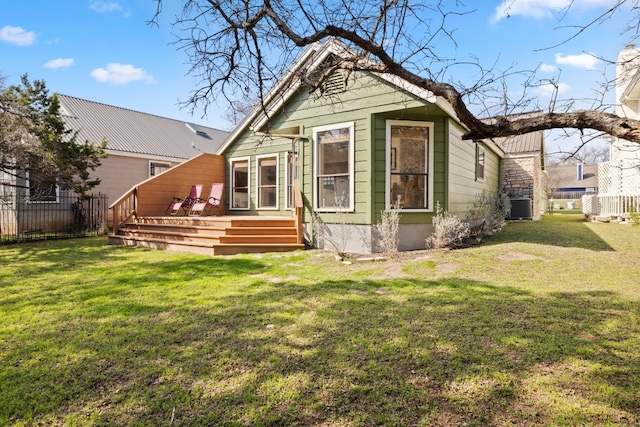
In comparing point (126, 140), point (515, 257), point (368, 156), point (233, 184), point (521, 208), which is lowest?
point (515, 257)

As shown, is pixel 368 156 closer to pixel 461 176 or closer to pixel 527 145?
pixel 461 176

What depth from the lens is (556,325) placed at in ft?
11.4

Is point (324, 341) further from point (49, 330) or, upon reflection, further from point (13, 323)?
point (13, 323)

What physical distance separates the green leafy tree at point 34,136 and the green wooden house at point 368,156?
226 inches

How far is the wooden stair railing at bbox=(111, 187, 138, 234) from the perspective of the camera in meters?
10.8

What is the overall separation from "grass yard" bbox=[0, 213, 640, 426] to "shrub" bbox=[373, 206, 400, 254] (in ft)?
5.49

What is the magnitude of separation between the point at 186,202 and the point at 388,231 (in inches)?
271

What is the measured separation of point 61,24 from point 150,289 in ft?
27.0

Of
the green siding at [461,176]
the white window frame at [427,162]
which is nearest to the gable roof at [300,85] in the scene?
the white window frame at [427,162]

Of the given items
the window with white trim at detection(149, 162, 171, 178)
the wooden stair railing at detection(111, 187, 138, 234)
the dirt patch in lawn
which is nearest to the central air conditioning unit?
the dirt patch in lawn

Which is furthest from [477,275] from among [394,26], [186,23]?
[186,23]

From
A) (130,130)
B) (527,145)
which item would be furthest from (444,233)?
(130,130)

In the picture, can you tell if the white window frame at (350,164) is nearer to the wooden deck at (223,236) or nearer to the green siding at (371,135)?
the green siding at (371,135)

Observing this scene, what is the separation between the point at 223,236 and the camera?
8.51 m
